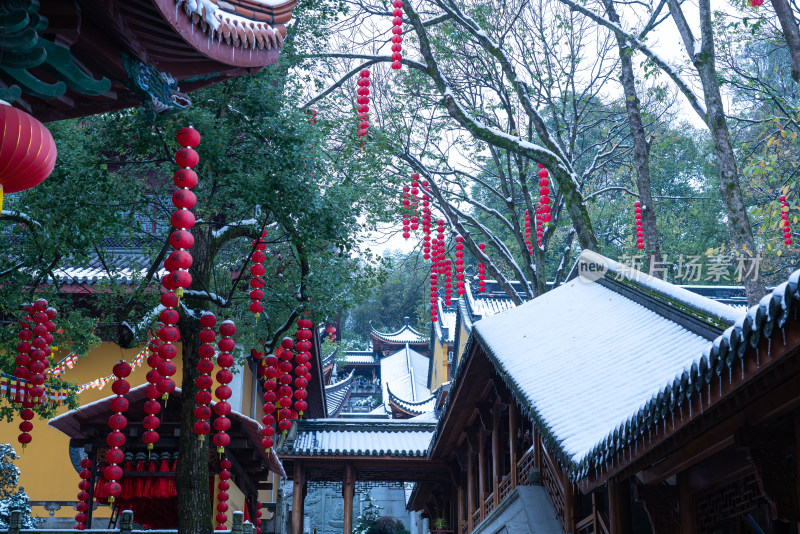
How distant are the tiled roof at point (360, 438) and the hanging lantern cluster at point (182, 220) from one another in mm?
8909

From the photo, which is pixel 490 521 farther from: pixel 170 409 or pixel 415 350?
pixel 415 350

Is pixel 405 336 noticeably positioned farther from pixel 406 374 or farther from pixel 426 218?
pixel 426 218

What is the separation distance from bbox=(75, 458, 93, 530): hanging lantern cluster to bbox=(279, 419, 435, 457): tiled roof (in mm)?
4978

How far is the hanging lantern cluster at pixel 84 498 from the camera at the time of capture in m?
9.28

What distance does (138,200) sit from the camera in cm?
895

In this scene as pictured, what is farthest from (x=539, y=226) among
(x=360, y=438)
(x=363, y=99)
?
(x=360, y=438)

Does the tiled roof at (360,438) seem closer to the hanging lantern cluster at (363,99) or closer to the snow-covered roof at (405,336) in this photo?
the hanging lantern cluster at (363,99)

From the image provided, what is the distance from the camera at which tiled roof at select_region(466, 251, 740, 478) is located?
5992 millimetres

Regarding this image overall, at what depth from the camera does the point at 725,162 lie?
8953mm

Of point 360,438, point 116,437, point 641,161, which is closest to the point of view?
point 116,437

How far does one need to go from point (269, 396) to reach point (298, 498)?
16.0 feet

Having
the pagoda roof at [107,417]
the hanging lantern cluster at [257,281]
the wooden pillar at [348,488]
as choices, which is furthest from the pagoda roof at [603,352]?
the wooden pillar at [348,488]

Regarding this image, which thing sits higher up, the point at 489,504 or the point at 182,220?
the point at 182,220

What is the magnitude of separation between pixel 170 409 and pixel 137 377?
3.17m
